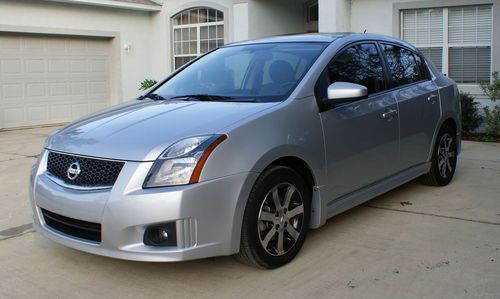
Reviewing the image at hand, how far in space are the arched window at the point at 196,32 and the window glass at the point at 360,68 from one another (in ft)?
33.4

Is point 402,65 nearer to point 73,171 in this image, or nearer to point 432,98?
point 432,98

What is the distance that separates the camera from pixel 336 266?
417 cm

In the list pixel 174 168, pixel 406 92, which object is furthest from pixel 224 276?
pixel 406 92

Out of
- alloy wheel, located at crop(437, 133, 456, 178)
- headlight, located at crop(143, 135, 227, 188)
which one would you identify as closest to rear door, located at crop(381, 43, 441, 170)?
alloy wheel, located at crop(437, 133, 456, 178)

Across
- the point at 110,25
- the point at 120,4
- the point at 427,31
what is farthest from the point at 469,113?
the point at 110,25

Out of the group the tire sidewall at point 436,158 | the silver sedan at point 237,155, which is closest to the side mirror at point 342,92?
the silver sedan at point 237,155

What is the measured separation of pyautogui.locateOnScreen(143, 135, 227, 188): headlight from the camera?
3570 mm

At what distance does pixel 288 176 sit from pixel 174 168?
0.92m

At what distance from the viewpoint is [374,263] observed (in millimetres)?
4207

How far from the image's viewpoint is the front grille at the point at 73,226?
12.3 feet

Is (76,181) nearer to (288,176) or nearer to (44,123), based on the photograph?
(288,176)

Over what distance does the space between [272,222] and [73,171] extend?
1427 millimetres

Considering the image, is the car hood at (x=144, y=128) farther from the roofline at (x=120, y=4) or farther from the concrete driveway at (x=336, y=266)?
the roofline at (x=120, y=4)

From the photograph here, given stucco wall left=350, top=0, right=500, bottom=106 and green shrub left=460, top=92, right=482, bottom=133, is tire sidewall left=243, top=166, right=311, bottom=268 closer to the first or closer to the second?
green shrub left=460, top=92, right=482, bottom=133
